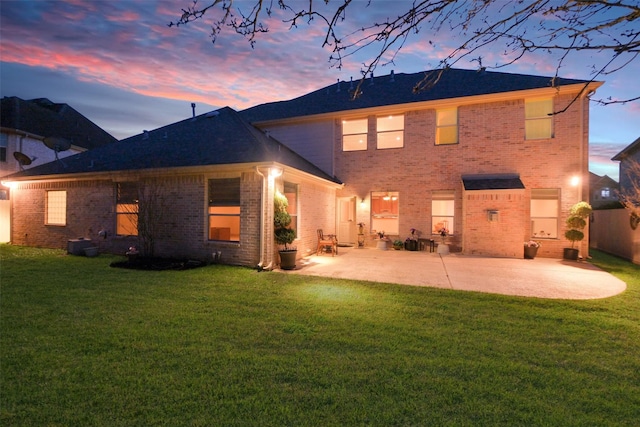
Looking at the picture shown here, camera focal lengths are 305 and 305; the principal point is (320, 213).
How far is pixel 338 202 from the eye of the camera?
47.5 ft

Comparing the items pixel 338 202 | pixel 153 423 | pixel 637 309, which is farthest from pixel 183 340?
pixel 338 202

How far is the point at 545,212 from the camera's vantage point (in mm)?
12484

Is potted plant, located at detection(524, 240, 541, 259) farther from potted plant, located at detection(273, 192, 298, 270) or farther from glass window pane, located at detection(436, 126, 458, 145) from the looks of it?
potted plant, located at detection(273, 192, 298, 270)

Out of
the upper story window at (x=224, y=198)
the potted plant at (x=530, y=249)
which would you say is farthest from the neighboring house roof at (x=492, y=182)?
the upper story window at (x=224, y=198)

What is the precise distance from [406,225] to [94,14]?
11931mm

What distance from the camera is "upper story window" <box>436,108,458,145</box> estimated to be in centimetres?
1297

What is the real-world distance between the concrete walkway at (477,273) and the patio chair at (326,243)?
0.30 m

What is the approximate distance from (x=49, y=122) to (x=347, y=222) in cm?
2201

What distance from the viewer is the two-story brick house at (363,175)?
9.65 metres

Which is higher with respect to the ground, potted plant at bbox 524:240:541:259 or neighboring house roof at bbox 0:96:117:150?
neighboring house roof at bbox 0:96:117:150

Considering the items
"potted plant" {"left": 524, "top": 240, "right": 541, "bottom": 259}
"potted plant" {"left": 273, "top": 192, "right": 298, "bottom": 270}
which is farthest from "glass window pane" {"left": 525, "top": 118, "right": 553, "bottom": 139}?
"potted plant" {"left": 273, "top": 192, "right": 298, "bottom": 270}

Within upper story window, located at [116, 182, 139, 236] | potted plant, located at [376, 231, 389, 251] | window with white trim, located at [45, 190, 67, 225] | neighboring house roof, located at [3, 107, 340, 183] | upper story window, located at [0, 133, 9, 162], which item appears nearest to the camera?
neighboring house roof, located at [3, 107, 340, 183]

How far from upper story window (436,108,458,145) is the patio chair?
6.23 meters

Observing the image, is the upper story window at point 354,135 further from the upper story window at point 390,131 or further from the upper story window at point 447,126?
the upper story window at point 447,126
